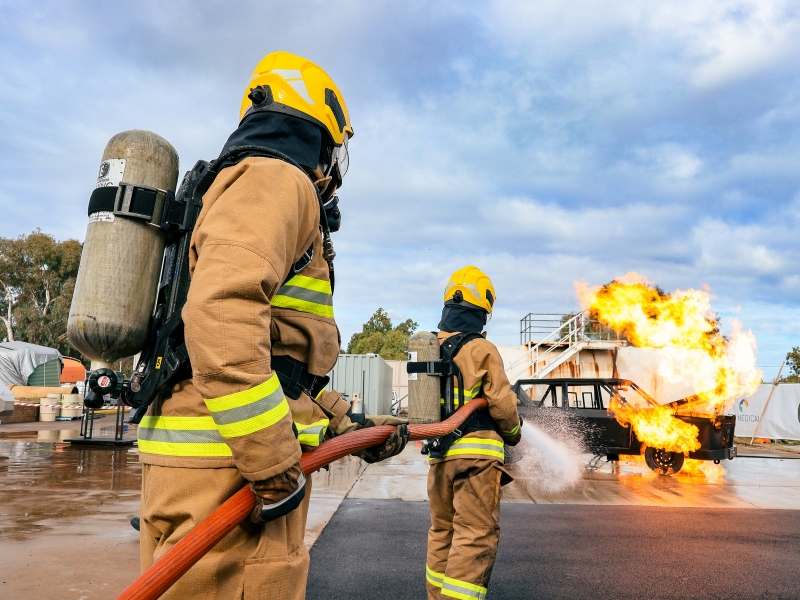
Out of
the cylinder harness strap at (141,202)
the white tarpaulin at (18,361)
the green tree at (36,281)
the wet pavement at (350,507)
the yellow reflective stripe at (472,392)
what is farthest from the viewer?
the green tree at (36,281)

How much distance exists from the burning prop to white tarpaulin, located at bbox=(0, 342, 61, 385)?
2462 centimetres

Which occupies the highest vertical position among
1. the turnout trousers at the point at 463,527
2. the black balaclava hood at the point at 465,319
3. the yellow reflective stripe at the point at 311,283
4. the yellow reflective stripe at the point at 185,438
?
the black balaclava hood at the point at 465,319

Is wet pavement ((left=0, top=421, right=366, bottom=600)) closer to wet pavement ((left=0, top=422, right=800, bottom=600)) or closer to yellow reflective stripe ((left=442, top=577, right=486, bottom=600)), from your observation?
wet pavement ((left=0, top=422, right=800, bottom=600))

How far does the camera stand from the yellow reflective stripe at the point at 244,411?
1.44 meters

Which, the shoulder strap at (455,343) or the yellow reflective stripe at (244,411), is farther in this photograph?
the shoulder strap at (455,343)

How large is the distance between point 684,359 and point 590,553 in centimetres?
921

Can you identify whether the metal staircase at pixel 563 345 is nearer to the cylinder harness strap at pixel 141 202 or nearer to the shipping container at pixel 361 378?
the shipping container at pixel 361 378

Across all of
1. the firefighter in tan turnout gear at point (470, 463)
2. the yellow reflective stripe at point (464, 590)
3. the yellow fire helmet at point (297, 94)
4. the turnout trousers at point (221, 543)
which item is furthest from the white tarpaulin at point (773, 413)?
the turnout trousers at point (221, 543)

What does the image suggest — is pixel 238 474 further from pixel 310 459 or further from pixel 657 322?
pixel 657 322

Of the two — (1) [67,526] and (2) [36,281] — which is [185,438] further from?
(2) [36,281]

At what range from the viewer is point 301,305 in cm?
177

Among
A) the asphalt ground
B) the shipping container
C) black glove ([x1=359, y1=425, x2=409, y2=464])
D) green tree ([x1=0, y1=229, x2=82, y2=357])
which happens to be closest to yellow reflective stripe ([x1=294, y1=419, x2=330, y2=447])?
black glove ([x1=359, y1=425, x2=409, y2=464])

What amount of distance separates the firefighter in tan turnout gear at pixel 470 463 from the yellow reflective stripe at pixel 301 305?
1928 mm

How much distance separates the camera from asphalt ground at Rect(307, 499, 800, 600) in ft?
13.8
